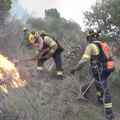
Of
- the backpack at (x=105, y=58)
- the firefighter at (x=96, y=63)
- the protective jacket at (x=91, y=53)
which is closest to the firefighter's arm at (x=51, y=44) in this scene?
the firefighter at (x=96, y=63)

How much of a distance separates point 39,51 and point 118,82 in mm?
2592

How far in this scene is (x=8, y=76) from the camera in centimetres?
630

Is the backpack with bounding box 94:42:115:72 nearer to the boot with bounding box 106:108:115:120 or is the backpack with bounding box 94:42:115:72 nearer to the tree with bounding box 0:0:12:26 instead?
the boot with bounding box 106:108:115:120

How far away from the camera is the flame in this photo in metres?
6.04

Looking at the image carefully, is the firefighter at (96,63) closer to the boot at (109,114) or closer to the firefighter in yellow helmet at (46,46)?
the boot at (109,114)

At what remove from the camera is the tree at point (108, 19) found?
317 inches

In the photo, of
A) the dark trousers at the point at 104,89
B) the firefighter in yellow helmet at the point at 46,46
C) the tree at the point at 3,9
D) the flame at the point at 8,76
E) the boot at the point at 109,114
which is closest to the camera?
the flame at the point at 8,76

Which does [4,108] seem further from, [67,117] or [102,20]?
[102,20]

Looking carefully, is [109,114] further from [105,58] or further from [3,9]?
[3,9]

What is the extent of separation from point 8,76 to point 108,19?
3805 mm

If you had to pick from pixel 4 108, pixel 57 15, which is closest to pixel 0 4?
pixel 4 108

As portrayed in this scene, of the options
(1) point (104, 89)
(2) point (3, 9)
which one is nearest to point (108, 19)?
(1) point (104, 89)

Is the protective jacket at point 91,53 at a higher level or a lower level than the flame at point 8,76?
higher

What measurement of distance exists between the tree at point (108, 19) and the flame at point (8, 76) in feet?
11.1
